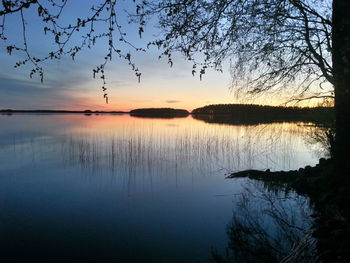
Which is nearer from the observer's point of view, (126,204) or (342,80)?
(342,80)

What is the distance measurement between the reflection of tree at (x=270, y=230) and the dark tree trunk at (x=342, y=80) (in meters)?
1.82

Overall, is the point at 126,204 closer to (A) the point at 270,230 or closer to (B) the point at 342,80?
(A) the point at 270,230

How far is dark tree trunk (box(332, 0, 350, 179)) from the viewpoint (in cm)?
570

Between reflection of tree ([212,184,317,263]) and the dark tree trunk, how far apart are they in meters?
1.82

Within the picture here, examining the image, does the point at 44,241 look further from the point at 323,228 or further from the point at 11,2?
the point at 323,228

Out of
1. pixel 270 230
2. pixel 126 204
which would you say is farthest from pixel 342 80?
pixel 126 204

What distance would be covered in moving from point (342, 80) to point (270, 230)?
391cm

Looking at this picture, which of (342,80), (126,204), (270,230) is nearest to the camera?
(342,80)

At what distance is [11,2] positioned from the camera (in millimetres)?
2879

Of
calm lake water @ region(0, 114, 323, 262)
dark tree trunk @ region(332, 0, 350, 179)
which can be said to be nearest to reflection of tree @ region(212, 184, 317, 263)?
calm lake water @ region(0, 114, 323, 262)

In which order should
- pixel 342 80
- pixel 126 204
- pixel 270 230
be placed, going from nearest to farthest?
1. pixel 342 80
2. pixel 270 230
3. pixel 126 204

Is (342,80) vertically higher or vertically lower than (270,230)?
higher

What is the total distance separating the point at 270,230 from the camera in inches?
266

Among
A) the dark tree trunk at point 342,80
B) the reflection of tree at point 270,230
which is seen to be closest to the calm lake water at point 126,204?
the reflection of tree at point 270,230
